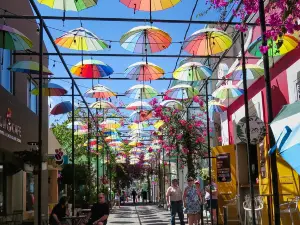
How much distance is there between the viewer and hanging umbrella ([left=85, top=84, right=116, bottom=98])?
16.4 m

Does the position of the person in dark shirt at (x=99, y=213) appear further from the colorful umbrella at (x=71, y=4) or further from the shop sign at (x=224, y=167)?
the shop sign at (x=224, y=167)

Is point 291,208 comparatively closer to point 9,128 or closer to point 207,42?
point 207,42

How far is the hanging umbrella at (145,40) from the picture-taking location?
36.9 feet

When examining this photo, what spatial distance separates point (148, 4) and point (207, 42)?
244 cm

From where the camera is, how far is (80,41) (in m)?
11.3

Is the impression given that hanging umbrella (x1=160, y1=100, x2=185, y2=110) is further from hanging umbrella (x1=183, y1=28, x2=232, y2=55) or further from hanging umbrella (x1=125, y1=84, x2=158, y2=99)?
hanging umbrella (x1=183, y1=28, x2=232, y2=55)

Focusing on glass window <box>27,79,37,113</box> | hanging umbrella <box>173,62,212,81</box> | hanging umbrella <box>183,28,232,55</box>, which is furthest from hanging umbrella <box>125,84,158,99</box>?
hanging umbrella <box>183,28,232,55</box>

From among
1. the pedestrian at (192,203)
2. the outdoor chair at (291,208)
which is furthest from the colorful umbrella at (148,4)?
the pedestrian at (192,203)

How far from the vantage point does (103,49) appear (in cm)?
1151

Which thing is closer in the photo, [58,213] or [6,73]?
[58,213]

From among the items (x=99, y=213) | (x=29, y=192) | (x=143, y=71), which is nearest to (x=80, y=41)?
(x=143, y=71)

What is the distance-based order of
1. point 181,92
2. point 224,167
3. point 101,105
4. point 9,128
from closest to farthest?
point 9,128
point 224,167
point 181,92
point 101,105

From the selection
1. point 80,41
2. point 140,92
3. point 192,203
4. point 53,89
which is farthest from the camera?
point 140,92

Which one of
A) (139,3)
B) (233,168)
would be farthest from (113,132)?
(139,3)
